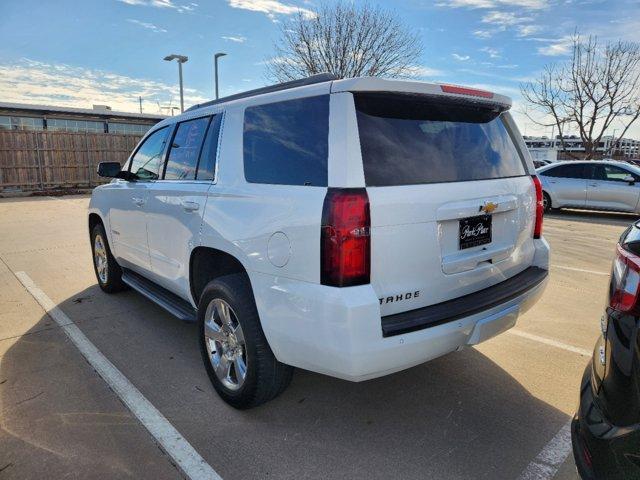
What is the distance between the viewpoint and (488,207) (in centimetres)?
268

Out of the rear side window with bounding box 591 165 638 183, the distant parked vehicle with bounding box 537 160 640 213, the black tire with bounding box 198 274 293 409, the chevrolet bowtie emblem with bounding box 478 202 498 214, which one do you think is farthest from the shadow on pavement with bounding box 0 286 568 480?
the rear side window with bounding box 591 165 638 183

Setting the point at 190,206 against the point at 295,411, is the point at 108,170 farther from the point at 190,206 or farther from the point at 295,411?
the point at 295,411

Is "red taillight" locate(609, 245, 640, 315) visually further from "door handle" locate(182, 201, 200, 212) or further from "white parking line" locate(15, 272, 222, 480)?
"door handle" locate(182, 201, 200, 212)

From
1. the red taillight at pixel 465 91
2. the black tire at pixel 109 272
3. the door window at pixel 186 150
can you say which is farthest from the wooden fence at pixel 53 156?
the red taillight at pixel 465 91

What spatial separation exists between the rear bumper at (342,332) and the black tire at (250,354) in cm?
14

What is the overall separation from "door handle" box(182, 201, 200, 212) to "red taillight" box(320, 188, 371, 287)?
1283 millimetres

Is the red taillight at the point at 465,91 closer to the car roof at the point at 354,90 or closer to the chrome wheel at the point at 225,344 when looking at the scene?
the car roof at the point at 354,90

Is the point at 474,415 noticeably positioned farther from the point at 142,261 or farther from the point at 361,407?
the point at 142,261

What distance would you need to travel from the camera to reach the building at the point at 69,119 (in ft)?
75.1

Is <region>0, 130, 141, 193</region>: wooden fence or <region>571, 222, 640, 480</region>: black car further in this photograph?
<region>0, 130, 141, 193</region>: wooden fence

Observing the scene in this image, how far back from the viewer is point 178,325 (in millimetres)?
A: 4410

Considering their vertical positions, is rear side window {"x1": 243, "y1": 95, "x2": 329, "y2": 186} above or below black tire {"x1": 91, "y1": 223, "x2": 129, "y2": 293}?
above

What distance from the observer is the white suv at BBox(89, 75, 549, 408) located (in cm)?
222

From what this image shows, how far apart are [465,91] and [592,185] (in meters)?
11.6
